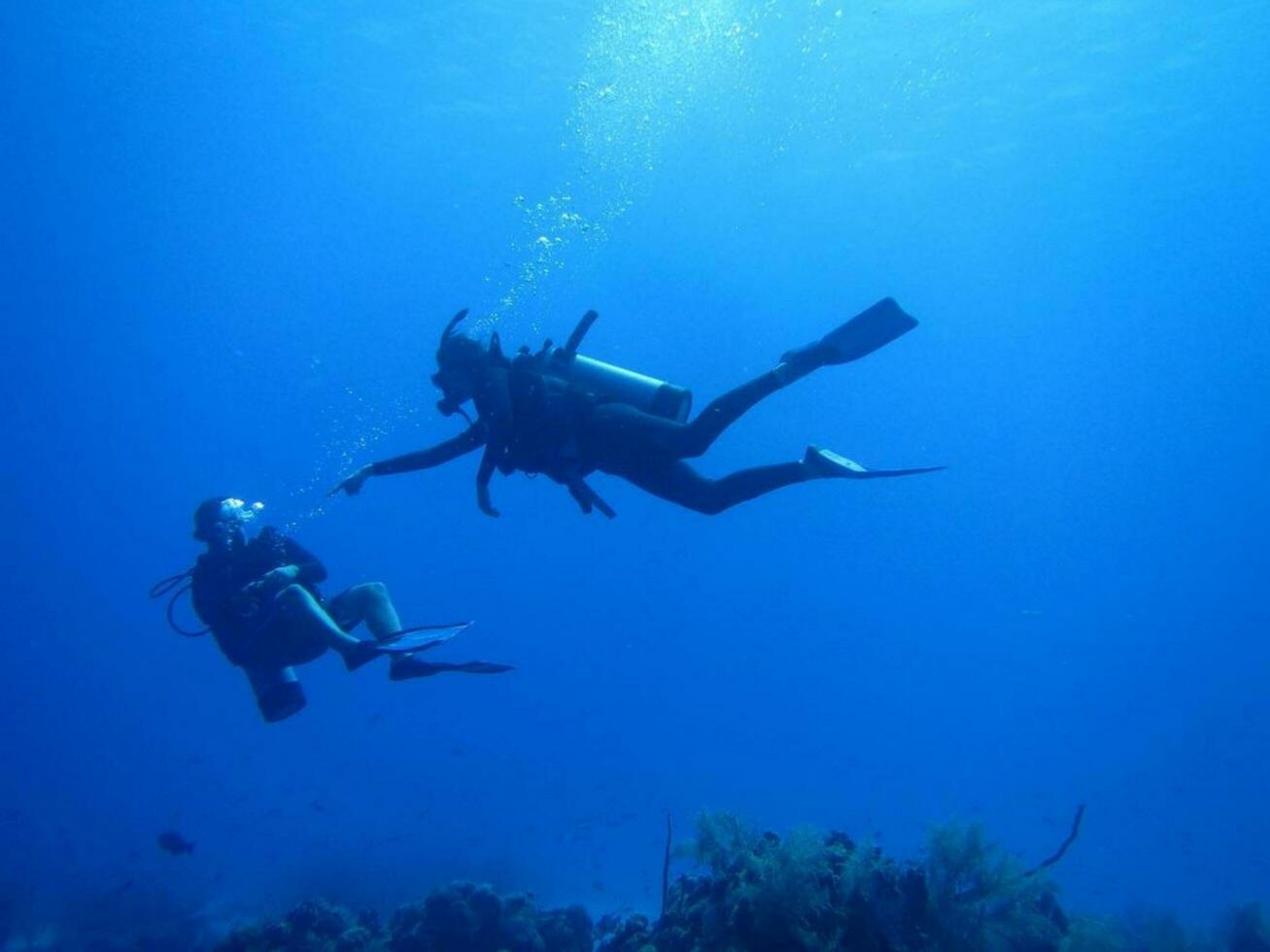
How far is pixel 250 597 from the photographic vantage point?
6.92 m

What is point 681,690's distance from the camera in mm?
80375

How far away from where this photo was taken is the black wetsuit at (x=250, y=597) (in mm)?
6945

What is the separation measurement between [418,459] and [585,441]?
1.88m

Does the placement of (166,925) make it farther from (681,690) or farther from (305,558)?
(681,690)

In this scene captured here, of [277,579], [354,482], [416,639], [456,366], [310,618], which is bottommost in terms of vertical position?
[416,639]

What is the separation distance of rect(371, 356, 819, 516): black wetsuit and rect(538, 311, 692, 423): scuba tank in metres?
0.13

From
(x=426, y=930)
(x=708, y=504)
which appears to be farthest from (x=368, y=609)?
(x=426, y=930)

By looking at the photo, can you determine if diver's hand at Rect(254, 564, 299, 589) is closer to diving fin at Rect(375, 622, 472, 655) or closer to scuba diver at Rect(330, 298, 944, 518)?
diving fin at Rect(375, 622, 472, 655)

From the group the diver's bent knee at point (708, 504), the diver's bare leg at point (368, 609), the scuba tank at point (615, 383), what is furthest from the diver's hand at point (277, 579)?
the diver's bent knee at point (708, 504)

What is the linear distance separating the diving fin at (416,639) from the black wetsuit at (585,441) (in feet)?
4.85

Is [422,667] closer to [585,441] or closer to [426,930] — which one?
[585,441]

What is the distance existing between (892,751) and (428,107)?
7586cm

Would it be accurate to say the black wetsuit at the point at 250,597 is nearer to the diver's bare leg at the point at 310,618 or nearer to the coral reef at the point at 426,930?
the diver's bare leg at the point at 310,618

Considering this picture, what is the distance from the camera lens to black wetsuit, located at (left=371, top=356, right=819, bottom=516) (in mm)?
6191
